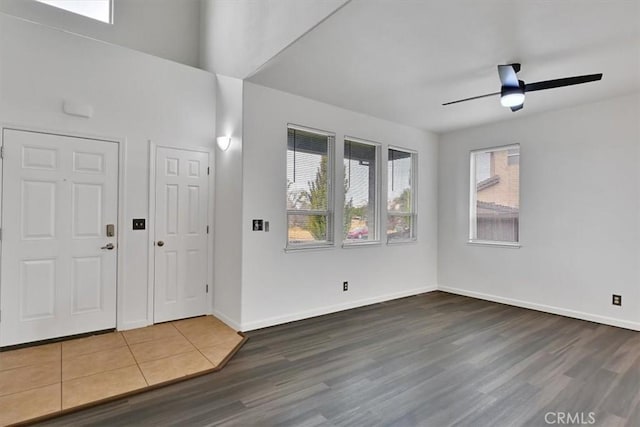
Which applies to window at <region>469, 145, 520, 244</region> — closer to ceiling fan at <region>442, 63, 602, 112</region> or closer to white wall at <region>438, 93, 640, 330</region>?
white wall at <region>438, 93, 640, 330</region>

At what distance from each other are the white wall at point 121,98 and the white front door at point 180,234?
5.6 inches

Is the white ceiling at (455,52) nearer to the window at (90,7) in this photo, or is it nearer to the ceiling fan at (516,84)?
the ceiling fan at (516,84)

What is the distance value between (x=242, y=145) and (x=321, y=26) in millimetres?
1558

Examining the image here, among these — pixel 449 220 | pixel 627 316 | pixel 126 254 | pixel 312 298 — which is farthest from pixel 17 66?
pixel 627 316

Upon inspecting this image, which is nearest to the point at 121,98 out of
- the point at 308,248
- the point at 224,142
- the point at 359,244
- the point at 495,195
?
the point at 224,142

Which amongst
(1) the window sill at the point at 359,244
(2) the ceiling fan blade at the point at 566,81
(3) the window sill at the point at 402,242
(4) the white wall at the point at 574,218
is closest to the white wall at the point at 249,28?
(2) the ceiling fan blade at the point at 566,81

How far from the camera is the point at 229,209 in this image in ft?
12.7

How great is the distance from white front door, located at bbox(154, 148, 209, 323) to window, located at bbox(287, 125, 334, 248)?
108cm

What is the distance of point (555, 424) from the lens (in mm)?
2049

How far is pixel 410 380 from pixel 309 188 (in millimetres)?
2448

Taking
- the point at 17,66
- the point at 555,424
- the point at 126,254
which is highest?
the point at 17,66

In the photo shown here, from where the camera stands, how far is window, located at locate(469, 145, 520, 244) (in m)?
4.85

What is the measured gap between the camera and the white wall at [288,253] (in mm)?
3680

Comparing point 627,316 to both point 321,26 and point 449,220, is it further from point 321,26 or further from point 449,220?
point 321,26
